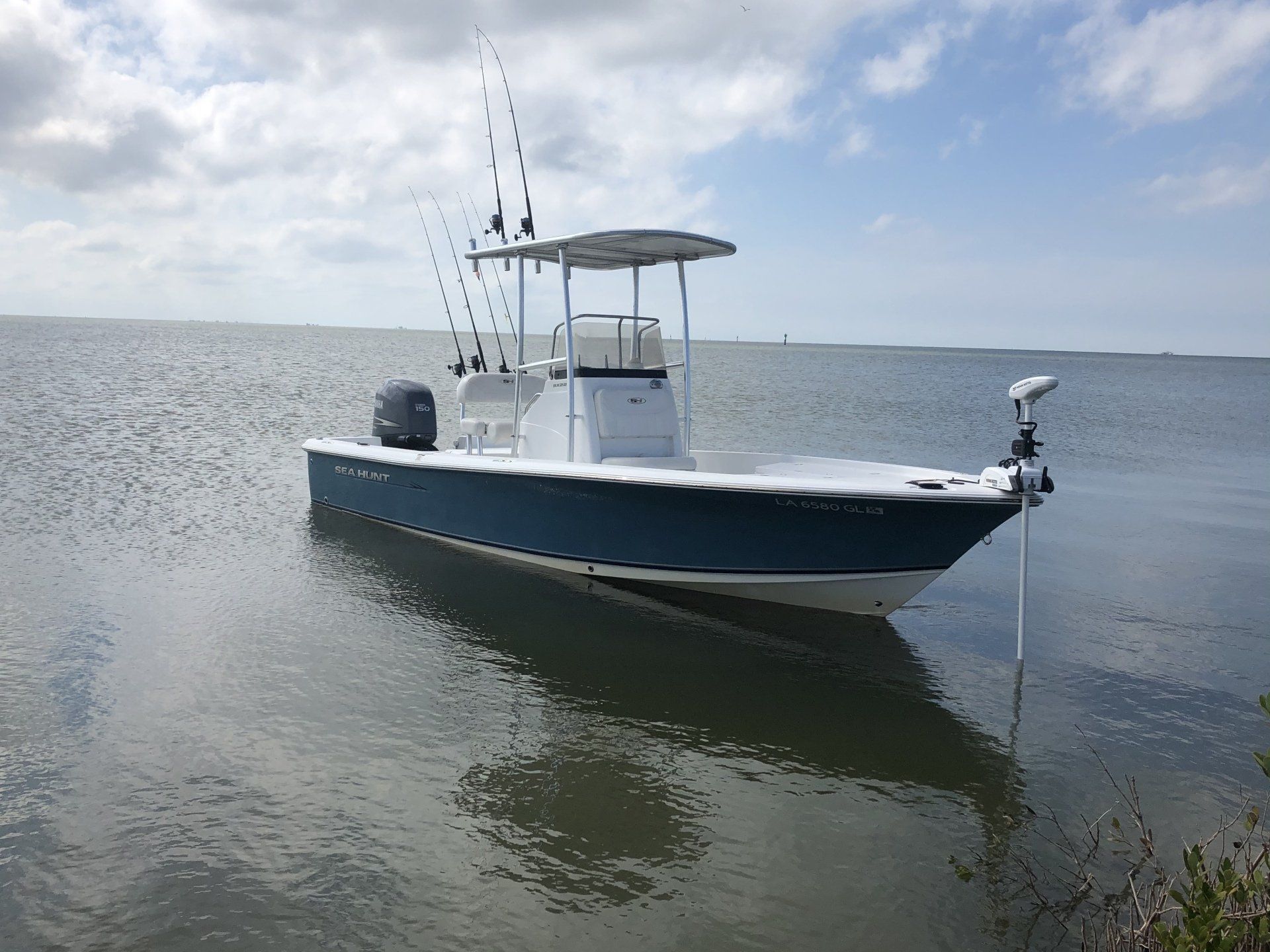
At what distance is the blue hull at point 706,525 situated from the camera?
20.7 feet

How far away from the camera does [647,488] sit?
6.95 meters

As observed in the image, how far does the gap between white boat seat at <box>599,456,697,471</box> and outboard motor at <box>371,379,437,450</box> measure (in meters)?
3.20

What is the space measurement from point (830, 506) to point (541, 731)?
2.62 m

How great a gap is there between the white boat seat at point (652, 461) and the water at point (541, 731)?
118 cm

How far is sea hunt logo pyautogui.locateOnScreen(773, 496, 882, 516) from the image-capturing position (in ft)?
20.7

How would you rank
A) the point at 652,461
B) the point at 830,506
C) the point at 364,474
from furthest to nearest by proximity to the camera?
the point at 364,474
the point at 652,461
the point at 830,506

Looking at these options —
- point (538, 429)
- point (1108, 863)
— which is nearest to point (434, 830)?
point (1108, 863)

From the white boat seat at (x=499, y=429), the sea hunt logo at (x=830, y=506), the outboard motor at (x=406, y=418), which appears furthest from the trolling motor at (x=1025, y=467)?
the outboard motor at (x=406, y=418)

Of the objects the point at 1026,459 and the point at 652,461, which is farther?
the point at 652,461

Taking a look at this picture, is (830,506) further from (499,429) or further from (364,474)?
(364,474)

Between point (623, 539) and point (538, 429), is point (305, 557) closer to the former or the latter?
point (538, 429)

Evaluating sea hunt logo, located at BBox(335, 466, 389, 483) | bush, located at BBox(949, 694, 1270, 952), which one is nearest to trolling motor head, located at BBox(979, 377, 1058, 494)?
bush, located at BBox(949, 694, 1270, 952)

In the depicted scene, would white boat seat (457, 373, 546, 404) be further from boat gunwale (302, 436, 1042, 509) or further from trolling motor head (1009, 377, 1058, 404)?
trolling motor head (1009, 377, 1058, 404)

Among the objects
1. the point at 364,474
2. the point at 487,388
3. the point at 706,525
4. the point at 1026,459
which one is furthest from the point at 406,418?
the point at 1026,459
